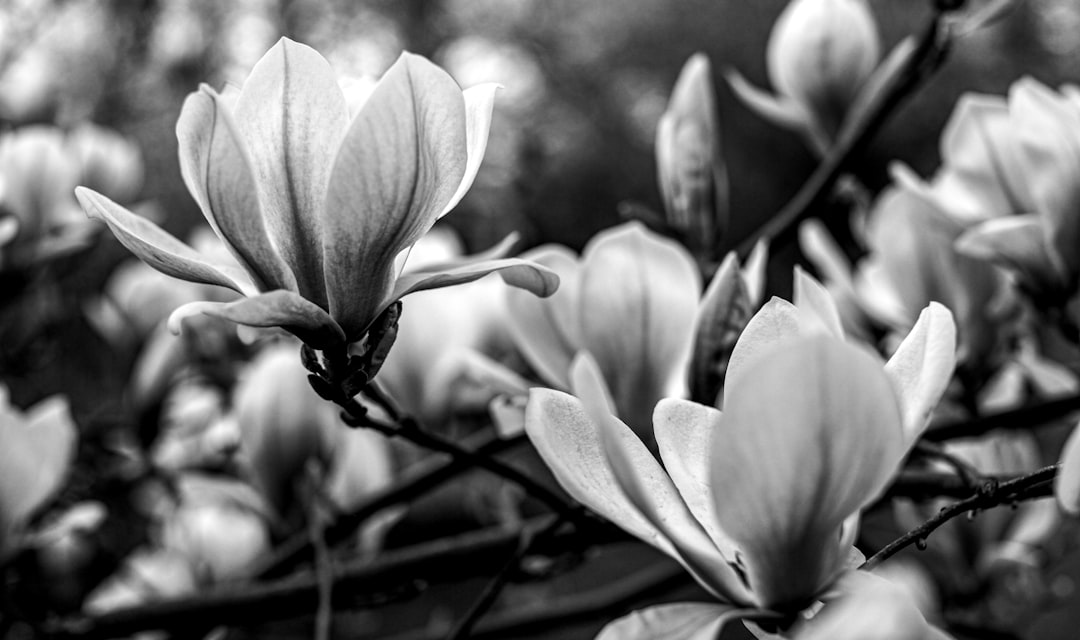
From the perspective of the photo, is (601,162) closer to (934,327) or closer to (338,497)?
(338,497)

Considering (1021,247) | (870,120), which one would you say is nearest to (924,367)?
(1021,247)

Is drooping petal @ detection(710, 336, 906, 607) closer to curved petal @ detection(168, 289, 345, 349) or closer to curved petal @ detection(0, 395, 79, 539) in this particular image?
curved petal @ detection(168, 289, 345, 349)

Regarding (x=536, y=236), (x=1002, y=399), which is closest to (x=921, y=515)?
(x=1002, y=399)

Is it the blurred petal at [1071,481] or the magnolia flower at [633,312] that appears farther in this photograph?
the magnolia flower at [633,312]

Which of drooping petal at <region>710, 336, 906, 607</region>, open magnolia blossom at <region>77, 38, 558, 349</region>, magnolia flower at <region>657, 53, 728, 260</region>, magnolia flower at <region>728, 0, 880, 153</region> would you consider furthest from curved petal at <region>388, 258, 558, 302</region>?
magnolia flower at <region>728, 0, 880, 153</region>

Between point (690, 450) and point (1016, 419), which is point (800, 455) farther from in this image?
point (1016, 419)

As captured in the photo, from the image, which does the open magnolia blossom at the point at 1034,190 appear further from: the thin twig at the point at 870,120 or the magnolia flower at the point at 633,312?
the magnolia flower at the point at 633,312

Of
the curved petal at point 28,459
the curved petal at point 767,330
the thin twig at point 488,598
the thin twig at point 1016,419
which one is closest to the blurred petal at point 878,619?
the curved petal at point 767,330

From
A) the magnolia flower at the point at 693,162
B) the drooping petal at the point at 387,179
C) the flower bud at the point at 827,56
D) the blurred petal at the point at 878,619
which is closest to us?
the blurred petal at the point at 878,619
